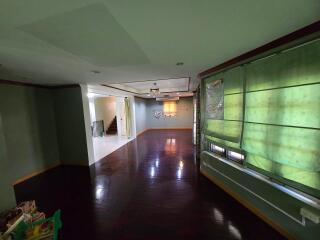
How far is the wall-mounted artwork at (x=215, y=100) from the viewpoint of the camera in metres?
2.70

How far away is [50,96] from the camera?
4070 mm

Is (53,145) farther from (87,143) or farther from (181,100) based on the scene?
(181,100)

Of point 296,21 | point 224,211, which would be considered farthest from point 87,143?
point 296,21

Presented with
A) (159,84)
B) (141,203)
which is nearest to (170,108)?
(159,84)

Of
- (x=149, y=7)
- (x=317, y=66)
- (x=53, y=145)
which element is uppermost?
(x=149, y=7)

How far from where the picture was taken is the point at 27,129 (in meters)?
3.52

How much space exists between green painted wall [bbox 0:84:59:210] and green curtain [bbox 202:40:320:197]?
13.7 ft

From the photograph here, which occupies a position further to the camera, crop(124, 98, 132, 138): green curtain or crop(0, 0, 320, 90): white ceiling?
crop(124, 98, 132, 138): green curtain

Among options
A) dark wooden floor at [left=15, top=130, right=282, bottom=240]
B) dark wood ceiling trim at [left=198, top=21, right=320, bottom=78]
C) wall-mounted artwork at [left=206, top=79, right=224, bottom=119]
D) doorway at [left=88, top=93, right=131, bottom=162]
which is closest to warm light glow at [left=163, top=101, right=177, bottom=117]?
doorway at [left=88, top=93, right=131, bottom=162]

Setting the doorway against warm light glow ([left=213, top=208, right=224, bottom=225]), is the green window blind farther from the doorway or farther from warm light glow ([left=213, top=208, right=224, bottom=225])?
the doorway

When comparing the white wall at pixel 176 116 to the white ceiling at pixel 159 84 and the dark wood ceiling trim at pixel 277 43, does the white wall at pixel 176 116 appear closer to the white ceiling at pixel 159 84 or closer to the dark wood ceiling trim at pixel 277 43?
the white ceiling at pixel 159 84

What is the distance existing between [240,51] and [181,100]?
7553 mm

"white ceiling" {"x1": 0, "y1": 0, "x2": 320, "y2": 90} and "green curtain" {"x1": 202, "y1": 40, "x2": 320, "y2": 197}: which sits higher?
"white ceiling" {"x1": 0, "y1": 0, "x2": 320, "y2": 90}

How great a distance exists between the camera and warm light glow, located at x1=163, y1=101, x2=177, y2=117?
9586 mm
